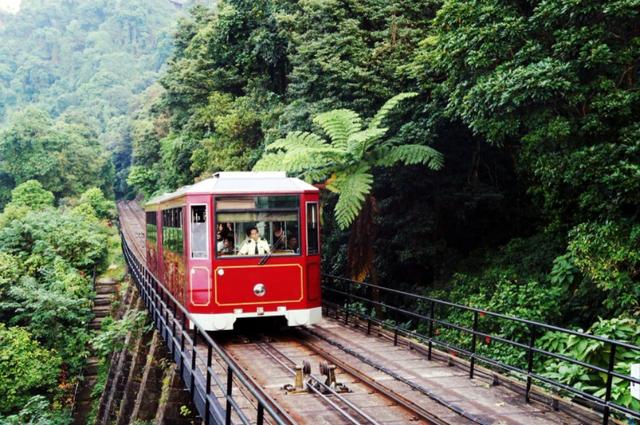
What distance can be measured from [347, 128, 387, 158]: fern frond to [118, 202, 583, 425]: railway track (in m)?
4.05

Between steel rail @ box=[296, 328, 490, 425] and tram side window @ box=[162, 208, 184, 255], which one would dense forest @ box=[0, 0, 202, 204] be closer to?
tram side window @ box=[162, 208, 184, 255]

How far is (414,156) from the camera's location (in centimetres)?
A: 1366

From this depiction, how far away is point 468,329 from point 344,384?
1859mm

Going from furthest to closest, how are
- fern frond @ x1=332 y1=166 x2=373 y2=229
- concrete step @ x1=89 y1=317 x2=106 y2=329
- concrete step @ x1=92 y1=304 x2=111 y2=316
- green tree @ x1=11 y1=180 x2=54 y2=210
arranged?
green tree @ x1=11 y1=180 x2=54 y2=210
concrete step @ x1=92 y1=304 x2=111 y2=316
concrete step @ x1=89 y1=317 x2=106 y2=329
fern frond @ x1=332 y1=166 x2=373 y2=229

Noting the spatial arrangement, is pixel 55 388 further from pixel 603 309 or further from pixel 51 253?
pixel 603 309

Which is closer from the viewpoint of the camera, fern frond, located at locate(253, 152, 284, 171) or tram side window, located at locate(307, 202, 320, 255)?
tram side window, located at locate(307, 202, 320, 255)

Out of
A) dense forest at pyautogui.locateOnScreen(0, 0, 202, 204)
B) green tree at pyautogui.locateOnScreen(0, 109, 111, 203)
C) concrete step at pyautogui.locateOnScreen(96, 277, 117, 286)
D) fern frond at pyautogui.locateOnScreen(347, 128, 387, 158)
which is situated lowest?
concrete step at pyautogui.locateOnScreen(96, 277, 117, 286)

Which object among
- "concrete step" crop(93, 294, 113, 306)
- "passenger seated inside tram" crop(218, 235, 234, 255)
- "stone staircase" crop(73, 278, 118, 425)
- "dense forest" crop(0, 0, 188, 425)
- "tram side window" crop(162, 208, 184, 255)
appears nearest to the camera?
"passenger seated inside tram" crop(218, 235, 234, 255)

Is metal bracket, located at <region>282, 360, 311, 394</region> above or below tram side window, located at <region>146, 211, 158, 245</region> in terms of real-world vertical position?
below

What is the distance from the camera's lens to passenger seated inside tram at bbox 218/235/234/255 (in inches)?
434

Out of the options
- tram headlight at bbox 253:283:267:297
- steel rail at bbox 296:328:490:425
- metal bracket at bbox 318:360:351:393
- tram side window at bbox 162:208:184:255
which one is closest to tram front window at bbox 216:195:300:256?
tram headlight at bbox 253:283:267:297

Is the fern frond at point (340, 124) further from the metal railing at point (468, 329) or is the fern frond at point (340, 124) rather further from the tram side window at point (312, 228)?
the tram side window at point (312, 228)

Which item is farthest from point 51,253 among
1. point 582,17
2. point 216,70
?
point 582,17

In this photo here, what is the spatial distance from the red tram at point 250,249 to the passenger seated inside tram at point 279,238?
0.06 feet
